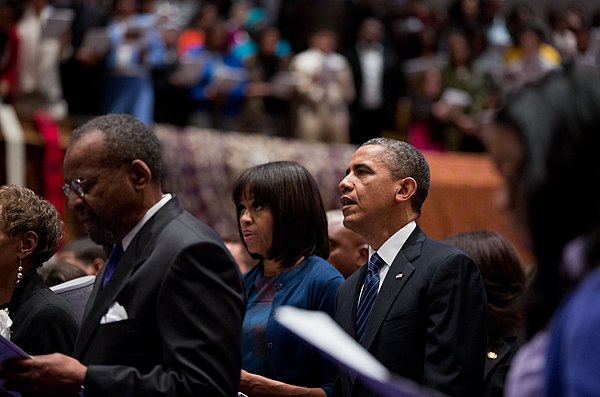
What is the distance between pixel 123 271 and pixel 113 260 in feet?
0.43

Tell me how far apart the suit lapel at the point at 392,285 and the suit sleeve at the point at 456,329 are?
0.35 ft

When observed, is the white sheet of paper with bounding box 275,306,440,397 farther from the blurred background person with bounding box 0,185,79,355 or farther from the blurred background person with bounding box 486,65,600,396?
the blurred background person with bounding box 0,185,79,355

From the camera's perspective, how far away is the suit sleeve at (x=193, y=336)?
2.27m

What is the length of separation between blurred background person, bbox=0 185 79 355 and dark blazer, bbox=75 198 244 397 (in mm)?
421

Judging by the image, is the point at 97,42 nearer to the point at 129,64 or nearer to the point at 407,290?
the point at 129,64

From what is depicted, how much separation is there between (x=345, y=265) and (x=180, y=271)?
179cm

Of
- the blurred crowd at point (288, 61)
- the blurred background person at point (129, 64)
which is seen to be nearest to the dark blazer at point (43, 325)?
the blurred crowd at point (288, 61)

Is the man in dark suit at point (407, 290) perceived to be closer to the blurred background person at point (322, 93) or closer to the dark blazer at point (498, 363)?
the dark blazer at point (498, 363)

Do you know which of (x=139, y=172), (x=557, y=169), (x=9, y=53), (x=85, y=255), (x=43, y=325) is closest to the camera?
(x=557, y=169)

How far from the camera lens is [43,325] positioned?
2.89 meters

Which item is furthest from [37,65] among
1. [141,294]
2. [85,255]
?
[141,294]

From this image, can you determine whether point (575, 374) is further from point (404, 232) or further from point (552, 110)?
point (404, 232)

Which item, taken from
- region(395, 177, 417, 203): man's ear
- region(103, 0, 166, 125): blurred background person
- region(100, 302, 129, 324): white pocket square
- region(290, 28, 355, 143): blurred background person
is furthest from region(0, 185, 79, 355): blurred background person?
region(290, 28, 355, 143): blurred background person

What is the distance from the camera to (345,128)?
34.3 ft
